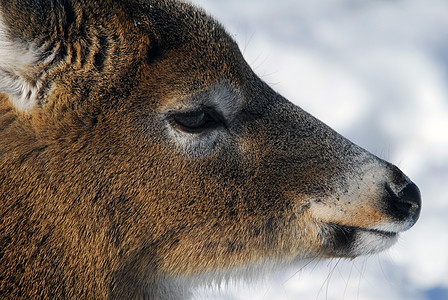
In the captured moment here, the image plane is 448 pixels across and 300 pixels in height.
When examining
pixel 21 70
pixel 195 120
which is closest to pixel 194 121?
pixel 195 120

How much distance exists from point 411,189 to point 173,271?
169cm

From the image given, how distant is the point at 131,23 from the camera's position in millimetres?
3998

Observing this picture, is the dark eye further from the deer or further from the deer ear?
the deer ear

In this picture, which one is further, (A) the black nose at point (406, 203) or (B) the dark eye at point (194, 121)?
(A) the black nose at point (406, 203)

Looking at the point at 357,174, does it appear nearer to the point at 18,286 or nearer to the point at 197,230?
the point at 197,230

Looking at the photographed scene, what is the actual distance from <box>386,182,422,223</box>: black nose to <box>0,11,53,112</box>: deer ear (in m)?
2.33

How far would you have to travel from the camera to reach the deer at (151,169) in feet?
12.4

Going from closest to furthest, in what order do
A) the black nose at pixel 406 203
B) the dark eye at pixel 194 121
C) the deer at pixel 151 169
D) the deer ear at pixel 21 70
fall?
the deer ear at pixel 21 70 < the deer at pixel 151 169 < the dark eye at pixel 194 121 < the black nose at pixel 406 203

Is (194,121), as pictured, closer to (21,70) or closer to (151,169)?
(151,169)

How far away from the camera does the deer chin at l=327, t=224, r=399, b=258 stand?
4.27 metres

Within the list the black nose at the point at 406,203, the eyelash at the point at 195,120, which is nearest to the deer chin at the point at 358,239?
the black nose at the point at 406,203

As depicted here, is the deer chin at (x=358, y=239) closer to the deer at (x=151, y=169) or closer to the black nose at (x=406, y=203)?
the deer at (x=151, y=169)

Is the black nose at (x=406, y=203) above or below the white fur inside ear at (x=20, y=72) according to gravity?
above

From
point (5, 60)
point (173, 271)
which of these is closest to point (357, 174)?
point (173, 271)
